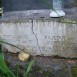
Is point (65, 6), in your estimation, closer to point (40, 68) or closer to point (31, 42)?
point (31, 42)

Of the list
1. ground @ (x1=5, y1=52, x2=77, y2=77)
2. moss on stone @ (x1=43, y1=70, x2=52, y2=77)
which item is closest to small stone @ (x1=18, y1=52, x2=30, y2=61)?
ground @ (x1=5, y1=52, x2=77, y2=77)

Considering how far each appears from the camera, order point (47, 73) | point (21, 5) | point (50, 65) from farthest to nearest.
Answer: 1. point (21, 5)
2. point (50, 65)
3. point (47, 73)

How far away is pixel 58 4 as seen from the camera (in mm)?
2604

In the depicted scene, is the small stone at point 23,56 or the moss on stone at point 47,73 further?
the small stone at point 23,56

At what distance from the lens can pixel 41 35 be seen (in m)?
2.56

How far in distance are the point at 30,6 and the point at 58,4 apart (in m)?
0.34

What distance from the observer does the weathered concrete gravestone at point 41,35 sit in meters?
2.53

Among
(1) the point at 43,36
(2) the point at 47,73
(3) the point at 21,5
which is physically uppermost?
(3) the point at 21,5

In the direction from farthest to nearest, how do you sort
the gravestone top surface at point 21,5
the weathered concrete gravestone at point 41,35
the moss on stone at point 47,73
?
the gravestone top surface at point 21,5
the weathered concrete gravestone at point 41,35
the moss on stone at point 47,73

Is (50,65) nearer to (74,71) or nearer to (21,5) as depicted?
(74,71)

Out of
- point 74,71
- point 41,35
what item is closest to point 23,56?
point 41,35

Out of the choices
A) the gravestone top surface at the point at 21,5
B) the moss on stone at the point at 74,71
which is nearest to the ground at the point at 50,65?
the moss on stone at the point at 74,71

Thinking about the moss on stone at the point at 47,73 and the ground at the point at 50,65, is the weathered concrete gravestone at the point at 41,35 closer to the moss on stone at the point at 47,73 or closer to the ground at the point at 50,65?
the ground at the point at 50,65

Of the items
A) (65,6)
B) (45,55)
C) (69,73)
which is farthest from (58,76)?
(65,6)
